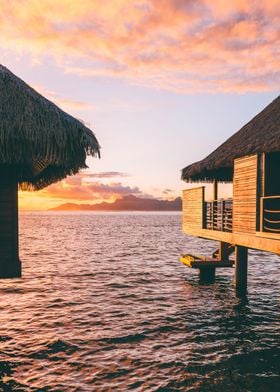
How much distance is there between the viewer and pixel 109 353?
11.1 metres

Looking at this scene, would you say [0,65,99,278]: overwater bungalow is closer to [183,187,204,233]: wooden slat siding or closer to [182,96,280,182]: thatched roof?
[182,96,280,182]: thatched roof

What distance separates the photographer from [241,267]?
53.6 ft

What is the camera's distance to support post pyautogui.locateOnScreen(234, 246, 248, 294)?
1596 cm

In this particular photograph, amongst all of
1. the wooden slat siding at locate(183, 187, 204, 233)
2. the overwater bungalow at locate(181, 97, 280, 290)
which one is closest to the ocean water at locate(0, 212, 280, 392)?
the overwater bungalow at locate(181, 97, 280, 290)

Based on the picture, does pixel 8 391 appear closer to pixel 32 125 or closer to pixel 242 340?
pixel 32 125

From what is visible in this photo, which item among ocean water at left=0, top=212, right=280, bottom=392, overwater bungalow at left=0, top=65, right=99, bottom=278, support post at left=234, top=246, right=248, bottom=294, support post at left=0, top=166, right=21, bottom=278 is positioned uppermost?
overwater bungalow at left=0, top=65, right=99, bottom=278

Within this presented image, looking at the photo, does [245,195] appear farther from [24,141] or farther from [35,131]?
[24,141]

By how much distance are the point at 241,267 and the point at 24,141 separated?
10.7 meters

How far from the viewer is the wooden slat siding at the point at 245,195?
12.0m

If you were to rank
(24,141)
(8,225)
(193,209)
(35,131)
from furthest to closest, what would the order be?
(193,209)
(8,225)
(35,131)
(24,141)

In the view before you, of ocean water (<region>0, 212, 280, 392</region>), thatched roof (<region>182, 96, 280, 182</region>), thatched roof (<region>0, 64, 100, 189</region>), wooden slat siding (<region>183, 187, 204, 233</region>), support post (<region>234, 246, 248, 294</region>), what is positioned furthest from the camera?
wooden slat siding (<region>183, 187, 204, 233</region>)

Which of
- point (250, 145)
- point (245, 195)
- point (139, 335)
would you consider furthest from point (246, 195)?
point (139, 335)

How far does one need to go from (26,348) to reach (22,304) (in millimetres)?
5719

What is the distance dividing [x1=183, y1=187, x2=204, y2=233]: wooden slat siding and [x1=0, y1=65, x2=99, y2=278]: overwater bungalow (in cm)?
→ 793
